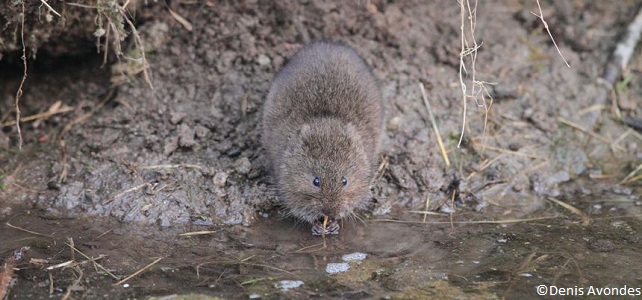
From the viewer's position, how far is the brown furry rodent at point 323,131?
4.95 metres

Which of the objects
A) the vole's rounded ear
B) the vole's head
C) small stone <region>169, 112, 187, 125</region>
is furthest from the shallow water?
small stone <region>169, 112, 187, 125</region>

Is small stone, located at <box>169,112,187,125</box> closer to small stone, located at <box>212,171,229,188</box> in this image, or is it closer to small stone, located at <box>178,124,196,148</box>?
small stone, located at <box>178,124,196,148</box>

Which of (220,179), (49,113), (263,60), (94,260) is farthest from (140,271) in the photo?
(263,60)

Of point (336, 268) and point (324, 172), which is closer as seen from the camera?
point (336, 268)

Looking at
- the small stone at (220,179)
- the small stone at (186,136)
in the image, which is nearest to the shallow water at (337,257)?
the small stone at (220,179)

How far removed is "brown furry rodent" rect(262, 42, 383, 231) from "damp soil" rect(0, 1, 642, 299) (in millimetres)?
247

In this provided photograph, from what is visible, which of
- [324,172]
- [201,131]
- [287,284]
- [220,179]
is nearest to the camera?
[287,284]

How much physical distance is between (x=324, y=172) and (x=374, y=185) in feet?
2.74

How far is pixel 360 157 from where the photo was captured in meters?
5.14

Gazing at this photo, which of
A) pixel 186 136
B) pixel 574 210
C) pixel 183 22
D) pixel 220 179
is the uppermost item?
pixel 183 22

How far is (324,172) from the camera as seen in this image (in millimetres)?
4902

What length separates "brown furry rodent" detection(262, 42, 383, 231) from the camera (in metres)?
4.95

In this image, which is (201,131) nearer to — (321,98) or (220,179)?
(220,179)

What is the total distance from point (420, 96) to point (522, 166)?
3.44 ft
